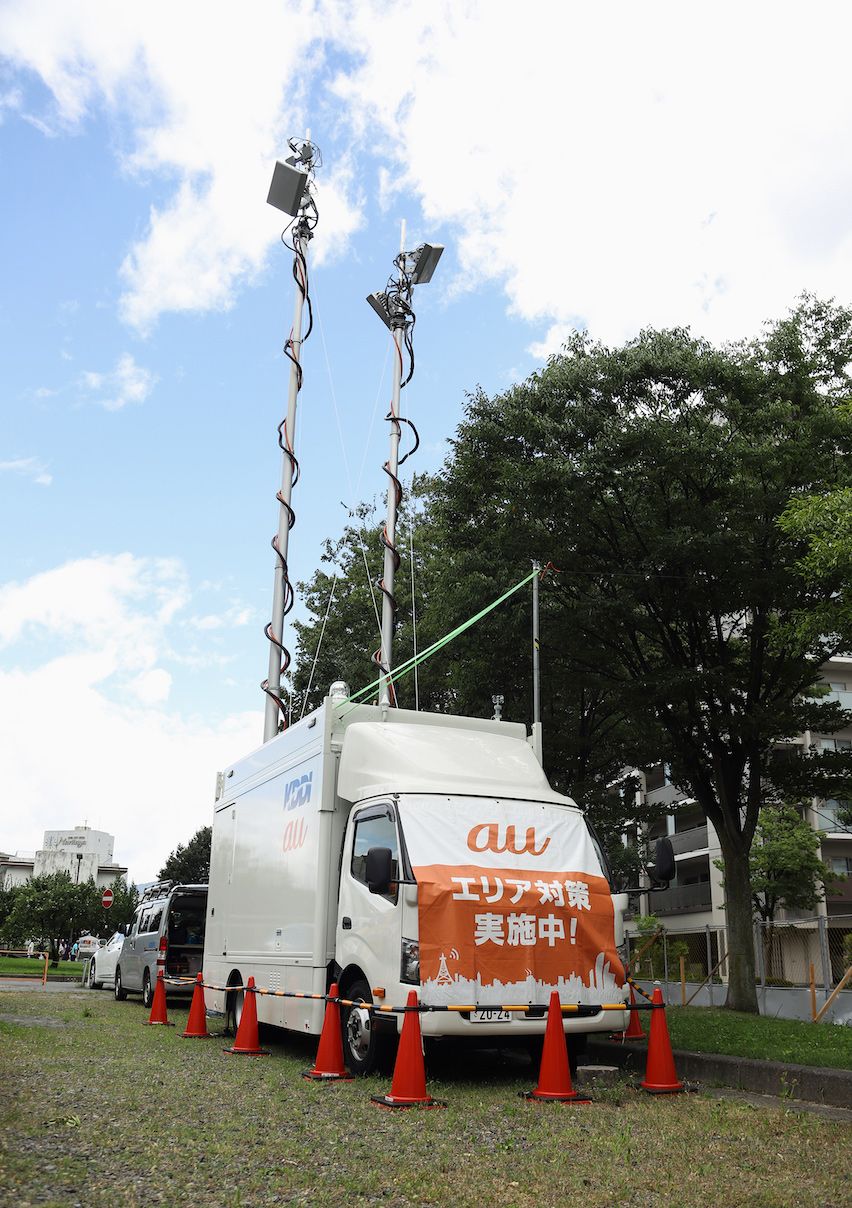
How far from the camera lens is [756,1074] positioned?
9.59m

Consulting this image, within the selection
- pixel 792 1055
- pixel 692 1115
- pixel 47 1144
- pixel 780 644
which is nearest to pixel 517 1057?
pixel 792 1055

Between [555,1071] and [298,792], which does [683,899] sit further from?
[555,1071]

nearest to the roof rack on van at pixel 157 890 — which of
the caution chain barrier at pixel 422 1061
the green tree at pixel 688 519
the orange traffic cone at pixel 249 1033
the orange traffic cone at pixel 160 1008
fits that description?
the orange traffic cone at pixel 160 1008

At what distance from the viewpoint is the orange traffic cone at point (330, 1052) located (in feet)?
30.9

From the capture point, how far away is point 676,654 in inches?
729

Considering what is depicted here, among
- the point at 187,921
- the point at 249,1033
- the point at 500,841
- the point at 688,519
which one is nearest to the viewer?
the point at 500,841

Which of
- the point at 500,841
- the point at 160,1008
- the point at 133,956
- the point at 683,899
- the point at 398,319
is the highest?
the point at 398,319

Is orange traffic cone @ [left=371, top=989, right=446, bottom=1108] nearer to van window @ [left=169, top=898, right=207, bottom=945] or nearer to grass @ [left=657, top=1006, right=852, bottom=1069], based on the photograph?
grass @ [left=657, top=1006, right=852, bottom=1069]

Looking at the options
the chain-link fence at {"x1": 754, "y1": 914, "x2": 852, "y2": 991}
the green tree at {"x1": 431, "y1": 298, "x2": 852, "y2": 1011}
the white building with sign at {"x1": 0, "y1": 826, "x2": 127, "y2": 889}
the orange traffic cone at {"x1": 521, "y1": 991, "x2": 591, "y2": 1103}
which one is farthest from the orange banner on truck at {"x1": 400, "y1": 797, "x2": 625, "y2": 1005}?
the white building with sign at {"x1": 0, "y1": 826, "x2": 127, "y2": 889}

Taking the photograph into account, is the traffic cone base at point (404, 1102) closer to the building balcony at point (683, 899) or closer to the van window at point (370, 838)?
the van window at point (370, 838)

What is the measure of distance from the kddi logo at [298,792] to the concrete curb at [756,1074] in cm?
419

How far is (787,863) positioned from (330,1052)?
33.4 metres

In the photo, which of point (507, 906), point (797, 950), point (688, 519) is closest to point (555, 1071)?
point (507, 906)

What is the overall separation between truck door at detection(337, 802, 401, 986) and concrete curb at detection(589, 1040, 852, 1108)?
121 inches
